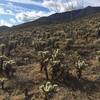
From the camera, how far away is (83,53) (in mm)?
54219

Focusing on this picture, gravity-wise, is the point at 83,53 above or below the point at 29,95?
above

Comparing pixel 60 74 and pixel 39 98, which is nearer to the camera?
pixel 39 98

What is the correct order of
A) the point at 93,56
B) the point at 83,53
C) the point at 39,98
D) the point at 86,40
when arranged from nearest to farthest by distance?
the point at 39,98 < the point at 93,56 < the point at 83,53 < the point at 86,40

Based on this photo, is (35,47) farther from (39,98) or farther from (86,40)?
(39,98)

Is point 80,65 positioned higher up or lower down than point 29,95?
higher up

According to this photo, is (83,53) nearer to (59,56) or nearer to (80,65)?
(59,56)

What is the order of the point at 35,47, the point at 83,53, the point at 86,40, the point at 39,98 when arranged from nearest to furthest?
1. the point at 39,98
2. the point at 83,53
3. the point at 35,47
4. the point at 86,40

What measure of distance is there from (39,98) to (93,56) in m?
19.4

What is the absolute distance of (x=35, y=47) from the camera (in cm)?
6378

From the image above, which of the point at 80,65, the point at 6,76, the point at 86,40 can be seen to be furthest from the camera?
the point at 86,40

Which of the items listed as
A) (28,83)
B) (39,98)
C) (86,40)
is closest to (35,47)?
(86,40)

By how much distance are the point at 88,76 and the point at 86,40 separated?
30.6 m

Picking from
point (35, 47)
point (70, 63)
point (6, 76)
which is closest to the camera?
point (6, 76)

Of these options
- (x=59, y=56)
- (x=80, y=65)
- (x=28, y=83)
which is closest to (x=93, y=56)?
(x=59, y=56)
